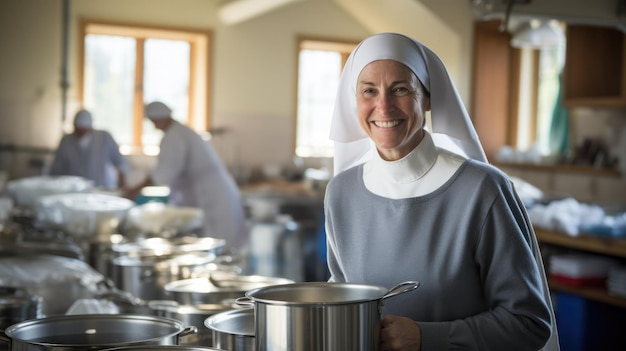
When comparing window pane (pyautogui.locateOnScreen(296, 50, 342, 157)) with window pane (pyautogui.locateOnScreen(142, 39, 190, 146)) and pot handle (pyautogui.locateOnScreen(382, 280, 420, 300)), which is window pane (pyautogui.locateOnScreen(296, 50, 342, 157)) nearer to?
window pane (pyautogui.locateOnScreen(142, 39, 190, 146))

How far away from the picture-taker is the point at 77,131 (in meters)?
7.64

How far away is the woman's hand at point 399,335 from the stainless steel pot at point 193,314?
0.41 meters

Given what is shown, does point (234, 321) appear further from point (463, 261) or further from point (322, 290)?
point (463, 261)

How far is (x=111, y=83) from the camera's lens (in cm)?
877

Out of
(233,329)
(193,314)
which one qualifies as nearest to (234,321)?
(233,329)

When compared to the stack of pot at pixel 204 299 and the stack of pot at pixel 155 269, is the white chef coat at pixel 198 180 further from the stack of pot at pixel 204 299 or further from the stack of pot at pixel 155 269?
the stack of pot at pixel 204 299

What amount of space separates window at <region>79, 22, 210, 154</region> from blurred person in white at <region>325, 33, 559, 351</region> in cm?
697

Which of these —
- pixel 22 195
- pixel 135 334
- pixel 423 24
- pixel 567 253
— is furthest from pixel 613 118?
pixel 135 334

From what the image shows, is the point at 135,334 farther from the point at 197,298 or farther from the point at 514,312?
the point at 514,312

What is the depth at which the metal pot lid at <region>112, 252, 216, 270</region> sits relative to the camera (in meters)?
2.42

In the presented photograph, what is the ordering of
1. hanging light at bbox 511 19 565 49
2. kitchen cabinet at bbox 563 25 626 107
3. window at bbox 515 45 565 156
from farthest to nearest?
window at bbox 515 45 565 156 → kitchen cabinet at bbox 563 25 626 107 → hanging light at bbox 511 19 565 49

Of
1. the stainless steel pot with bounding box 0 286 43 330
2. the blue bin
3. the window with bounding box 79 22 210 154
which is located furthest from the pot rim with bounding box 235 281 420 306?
the window with bounding box 79 22 210 154

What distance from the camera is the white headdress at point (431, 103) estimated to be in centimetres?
185

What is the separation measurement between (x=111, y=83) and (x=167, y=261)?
6629 millimetres
